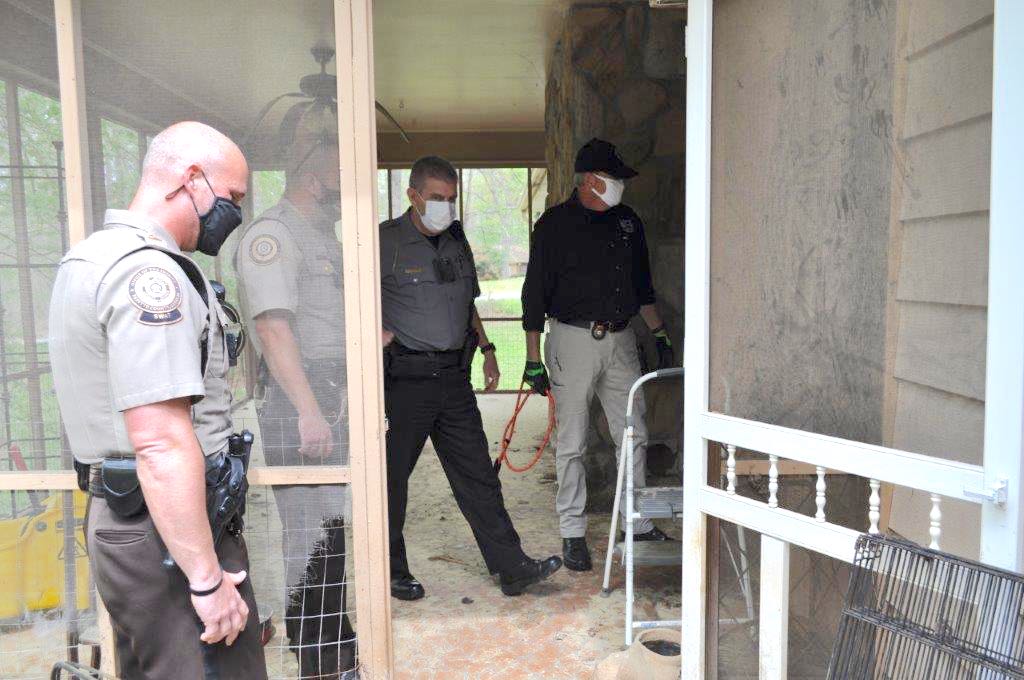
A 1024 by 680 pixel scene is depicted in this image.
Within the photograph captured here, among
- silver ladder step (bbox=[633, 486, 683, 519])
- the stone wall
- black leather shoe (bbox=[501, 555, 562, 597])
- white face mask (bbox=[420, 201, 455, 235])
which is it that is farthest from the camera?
the stone wall

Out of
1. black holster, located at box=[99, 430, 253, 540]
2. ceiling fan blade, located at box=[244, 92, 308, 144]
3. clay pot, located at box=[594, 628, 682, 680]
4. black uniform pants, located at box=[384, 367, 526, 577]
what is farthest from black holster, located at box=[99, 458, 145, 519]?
black uniform pants, located at box=[384, 367, 526, 577]

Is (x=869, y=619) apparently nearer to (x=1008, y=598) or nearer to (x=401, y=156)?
(x=1008, y=598)

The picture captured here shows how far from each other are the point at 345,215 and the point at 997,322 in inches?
67.0

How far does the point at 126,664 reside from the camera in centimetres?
189

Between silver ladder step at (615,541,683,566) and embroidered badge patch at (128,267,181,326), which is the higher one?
embroidered badge patch at (128,267,181,326)

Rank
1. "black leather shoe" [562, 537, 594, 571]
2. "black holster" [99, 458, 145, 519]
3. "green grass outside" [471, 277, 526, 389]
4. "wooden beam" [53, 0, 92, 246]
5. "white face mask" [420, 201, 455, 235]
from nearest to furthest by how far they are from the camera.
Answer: "black holster" [99, 458, 145, 519] → "wooden beam" [53, 0, 92, 246] → "white face mask" [420, 201, 455, 235] → "black leather shoe" [562, 537, 594, 571] → "green grass outside" [471, 277, 526, 389]

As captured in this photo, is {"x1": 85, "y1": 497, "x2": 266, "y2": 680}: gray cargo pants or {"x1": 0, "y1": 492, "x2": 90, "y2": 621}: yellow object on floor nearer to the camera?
{"x1": 85, "y1": 497, "x2": 266, "y2": 680}: gray cargo pants

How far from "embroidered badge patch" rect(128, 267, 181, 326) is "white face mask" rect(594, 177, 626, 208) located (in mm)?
2649

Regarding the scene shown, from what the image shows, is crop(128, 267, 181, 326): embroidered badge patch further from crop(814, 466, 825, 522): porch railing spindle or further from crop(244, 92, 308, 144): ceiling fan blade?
crop(814, 466, 825, 522): porch railing spindle

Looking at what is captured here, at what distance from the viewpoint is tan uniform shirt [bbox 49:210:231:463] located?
1.60 meters

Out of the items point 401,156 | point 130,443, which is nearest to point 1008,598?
point 130,443

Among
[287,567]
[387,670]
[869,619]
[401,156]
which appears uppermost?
[401,156]

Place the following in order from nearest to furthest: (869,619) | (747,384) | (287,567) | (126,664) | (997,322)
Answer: (869,619), (997,322), (126,664), (747,384), (287,567)

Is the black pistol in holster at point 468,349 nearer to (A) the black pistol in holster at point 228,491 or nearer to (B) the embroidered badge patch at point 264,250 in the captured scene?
(B) the embroidered badge patch at point 264,250
